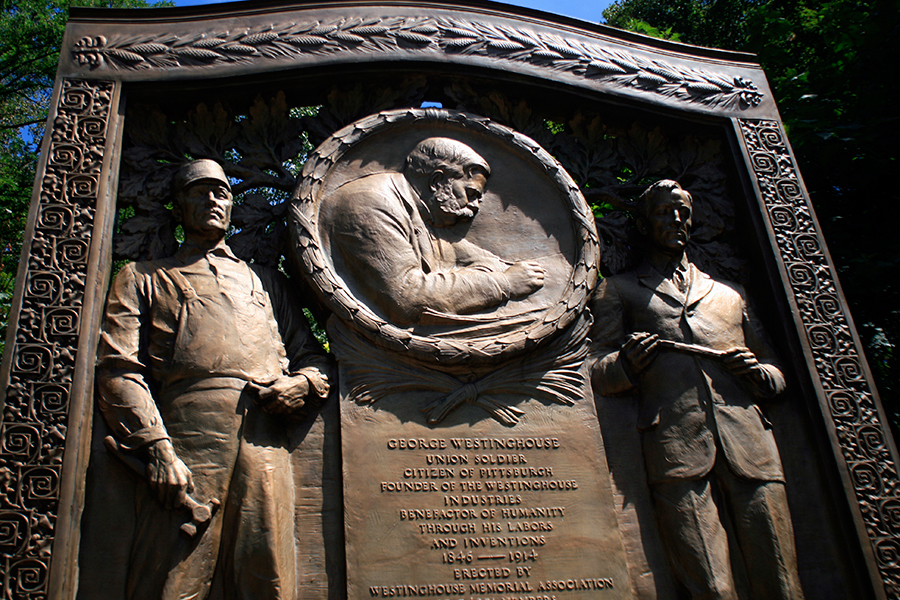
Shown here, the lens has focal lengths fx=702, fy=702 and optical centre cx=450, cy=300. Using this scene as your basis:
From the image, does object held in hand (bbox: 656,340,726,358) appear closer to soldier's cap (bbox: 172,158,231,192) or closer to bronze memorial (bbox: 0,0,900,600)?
bronze memorial (bbox: 0,0,900,600)

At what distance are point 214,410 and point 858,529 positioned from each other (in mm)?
4704

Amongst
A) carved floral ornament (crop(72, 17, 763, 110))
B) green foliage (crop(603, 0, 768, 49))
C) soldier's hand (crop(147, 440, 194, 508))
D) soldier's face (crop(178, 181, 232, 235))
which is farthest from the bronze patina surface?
green foliage (crop(603, 0, 768, 49))

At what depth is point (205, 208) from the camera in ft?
18.0

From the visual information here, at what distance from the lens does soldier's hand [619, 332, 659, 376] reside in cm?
559

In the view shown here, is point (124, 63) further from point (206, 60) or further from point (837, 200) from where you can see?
point (837, 200)

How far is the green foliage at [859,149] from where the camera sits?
747 centimetres

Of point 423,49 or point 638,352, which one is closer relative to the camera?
point 638,352

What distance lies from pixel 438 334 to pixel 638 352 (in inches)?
63.7

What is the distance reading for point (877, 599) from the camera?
489 centimetres

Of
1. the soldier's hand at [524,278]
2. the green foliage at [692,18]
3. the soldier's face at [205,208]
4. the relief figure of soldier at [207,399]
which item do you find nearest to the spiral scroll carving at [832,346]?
the soldier's hand at [524,278]

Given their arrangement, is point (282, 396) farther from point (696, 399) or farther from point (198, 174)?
point (696, 399)

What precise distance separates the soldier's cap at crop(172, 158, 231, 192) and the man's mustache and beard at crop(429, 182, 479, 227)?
172cm

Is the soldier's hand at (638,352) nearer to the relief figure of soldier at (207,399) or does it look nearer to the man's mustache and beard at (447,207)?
the man's mustache and beard at (447,207)

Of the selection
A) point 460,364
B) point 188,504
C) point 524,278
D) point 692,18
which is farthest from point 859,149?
point 692,18
